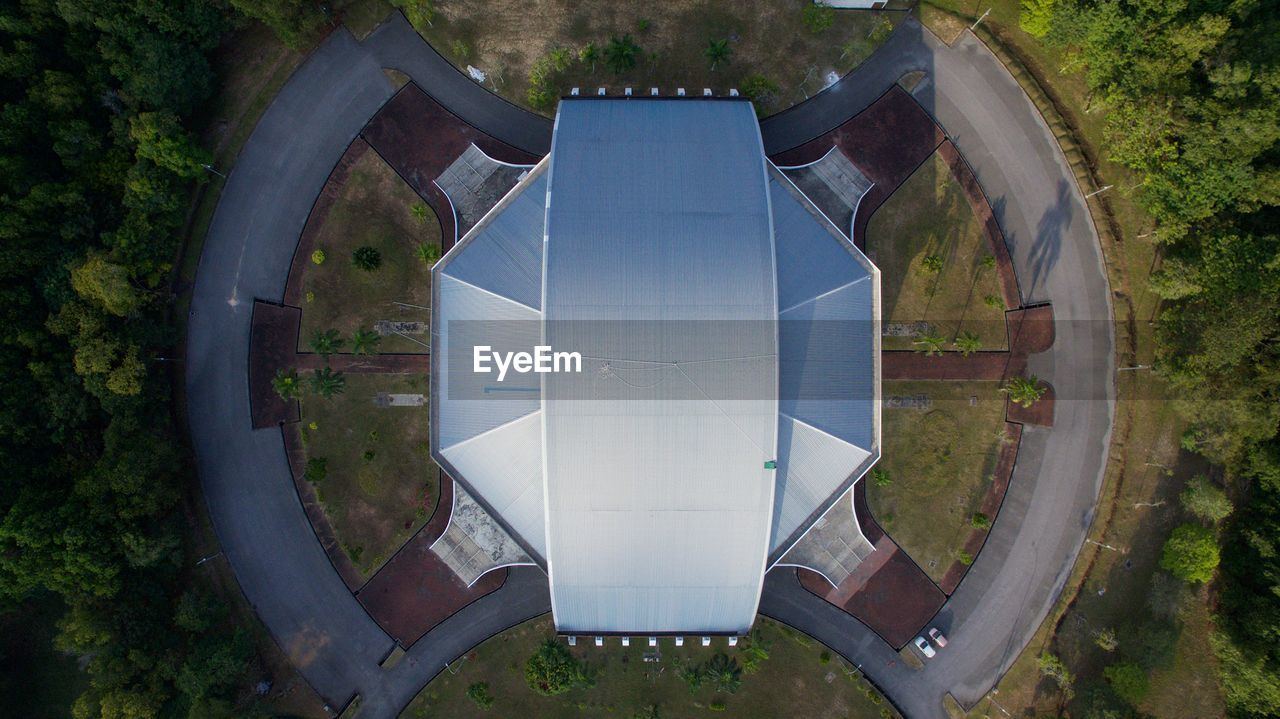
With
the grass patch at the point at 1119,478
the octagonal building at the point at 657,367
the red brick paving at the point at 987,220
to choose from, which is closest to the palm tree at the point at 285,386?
the octagonal building at the point at 657,367

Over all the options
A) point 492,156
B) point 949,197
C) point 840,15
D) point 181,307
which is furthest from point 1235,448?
point 181,307

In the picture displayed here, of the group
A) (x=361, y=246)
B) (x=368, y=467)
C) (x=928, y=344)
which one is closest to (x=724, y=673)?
(x=928, y=344)

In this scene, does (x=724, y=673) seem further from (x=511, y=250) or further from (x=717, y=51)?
(x=717, y=51)

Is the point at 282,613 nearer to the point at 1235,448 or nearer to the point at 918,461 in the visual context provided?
the point at 918,461

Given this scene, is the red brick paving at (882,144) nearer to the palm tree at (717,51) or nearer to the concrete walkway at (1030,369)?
the concrete walkway at (1030,369)

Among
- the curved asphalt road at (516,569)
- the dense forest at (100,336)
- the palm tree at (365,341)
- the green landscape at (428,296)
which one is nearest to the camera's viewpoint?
the dense forest at (100,336)
